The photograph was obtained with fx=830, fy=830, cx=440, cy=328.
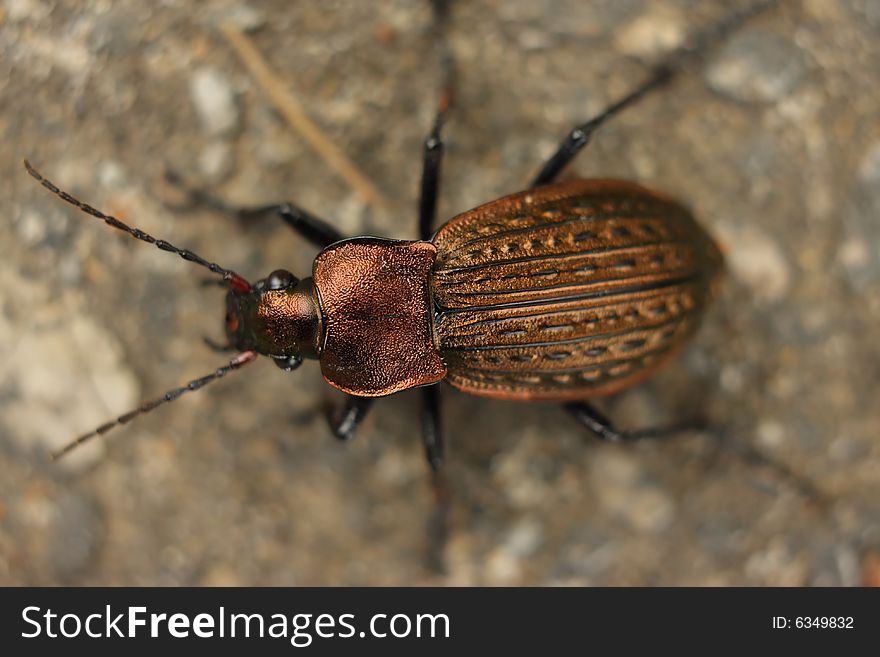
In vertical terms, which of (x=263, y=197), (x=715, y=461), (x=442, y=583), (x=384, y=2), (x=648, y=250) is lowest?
(x=442, y=583)

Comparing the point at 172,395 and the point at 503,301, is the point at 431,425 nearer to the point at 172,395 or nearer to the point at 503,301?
the point at 503,301

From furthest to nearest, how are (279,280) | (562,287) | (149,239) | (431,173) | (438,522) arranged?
(438,522) < (431,173) < (279,280) < (562,287) < (149,239)

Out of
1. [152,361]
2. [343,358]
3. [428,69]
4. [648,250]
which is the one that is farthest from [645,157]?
[152,361]

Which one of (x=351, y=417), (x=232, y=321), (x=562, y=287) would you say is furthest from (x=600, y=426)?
(x=232, y=321)

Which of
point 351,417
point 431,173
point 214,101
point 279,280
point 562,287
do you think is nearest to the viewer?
→ point 562,287

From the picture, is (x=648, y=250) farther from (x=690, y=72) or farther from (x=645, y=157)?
(x=690, y=72)

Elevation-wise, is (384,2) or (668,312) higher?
(384,2)

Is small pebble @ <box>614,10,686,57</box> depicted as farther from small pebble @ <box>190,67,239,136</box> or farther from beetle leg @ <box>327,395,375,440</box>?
beetle leg @ <box>327,395,375,440</box>
